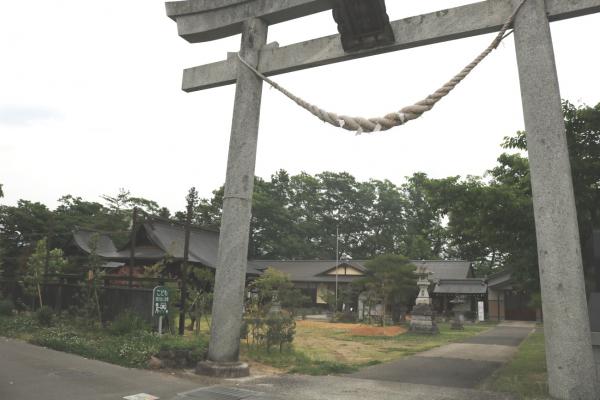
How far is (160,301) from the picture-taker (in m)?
9.82

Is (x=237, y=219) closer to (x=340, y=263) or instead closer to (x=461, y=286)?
(x=340, y=263)

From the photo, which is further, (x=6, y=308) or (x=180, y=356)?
(x=6, y=308)

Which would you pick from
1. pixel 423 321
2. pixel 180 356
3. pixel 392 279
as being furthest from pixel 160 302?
pixel 392 279

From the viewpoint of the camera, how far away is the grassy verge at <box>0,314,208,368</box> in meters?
7.39

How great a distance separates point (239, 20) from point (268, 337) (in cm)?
674

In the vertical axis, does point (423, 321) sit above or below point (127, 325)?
below

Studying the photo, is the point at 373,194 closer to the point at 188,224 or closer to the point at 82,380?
the point at 188,224

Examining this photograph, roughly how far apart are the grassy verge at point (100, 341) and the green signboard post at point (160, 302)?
1.53ft

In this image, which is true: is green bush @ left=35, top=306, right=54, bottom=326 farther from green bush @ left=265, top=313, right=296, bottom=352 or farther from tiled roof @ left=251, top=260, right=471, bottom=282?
tiled roof @ left=251, top=260, right=471, bottom=282

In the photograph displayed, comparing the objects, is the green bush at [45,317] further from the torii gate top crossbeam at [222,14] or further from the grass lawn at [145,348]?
the torii gate top crossbeam at [222,14]

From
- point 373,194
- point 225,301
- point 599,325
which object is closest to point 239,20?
point 225,301

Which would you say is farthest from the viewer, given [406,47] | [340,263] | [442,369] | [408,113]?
[340,263]

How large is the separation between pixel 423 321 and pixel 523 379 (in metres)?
13.8

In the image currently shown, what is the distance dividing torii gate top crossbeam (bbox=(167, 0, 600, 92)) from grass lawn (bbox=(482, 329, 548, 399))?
455 cm
